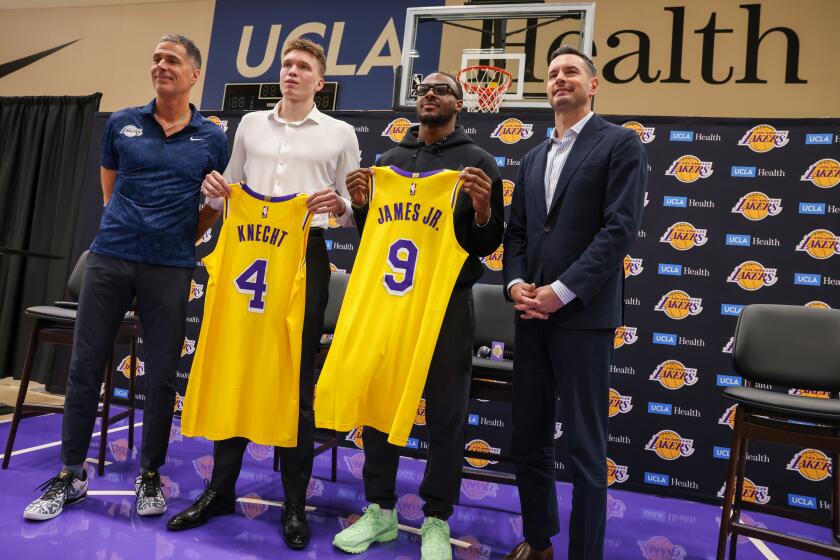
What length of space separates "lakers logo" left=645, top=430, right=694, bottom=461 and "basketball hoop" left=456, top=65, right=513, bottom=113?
2.63 m

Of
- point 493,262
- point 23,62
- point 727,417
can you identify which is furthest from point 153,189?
→ point 23,62

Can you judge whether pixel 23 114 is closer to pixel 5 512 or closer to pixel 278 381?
pixel 5 512

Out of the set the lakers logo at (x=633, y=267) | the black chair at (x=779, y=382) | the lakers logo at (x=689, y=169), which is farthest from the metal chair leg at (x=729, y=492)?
the lakers logo at (x=689, y=169)

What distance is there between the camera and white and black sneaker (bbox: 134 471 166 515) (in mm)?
2336

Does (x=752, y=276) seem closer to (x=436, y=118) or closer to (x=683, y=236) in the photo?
(x=683, y=236)

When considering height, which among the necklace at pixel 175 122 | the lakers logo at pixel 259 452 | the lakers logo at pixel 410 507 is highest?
the necklace at pixel 175 122

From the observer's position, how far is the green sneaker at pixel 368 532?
2.19 m

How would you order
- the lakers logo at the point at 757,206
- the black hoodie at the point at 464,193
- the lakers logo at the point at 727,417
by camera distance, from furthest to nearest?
the lakers logo at the point at 757,206
the lakers logo at the point at 727,417
the black hoodie at the point at 464,193

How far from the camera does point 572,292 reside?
1.87 metres

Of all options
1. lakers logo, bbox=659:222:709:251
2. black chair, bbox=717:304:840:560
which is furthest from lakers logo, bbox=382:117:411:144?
black chair, bbox=717:304:840:560

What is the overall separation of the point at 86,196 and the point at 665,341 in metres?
4.72

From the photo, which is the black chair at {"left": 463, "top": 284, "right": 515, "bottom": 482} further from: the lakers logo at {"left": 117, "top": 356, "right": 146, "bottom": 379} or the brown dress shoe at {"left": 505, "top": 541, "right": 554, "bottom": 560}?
the lakers logo at {"left": 117, "top": 356, "right": 146, "bottom": 379}

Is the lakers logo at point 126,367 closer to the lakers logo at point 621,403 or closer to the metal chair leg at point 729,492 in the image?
the lakers logo at point 621,403

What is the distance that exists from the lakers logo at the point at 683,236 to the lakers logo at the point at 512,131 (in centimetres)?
115
